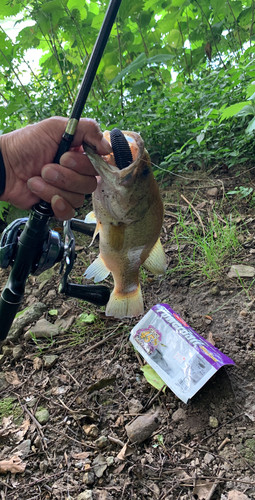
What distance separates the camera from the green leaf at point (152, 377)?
6.50 ft

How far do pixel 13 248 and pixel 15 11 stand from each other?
13.0 ft

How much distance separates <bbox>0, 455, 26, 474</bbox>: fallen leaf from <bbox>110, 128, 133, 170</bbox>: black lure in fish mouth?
1.84m

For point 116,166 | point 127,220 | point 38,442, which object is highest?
point 116,166

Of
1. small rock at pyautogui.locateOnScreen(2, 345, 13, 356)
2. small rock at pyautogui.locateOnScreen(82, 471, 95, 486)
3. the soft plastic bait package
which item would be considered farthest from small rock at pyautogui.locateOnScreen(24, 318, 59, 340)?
small rock at pyautogui.locateOnScreen(82, 471, 95, 486)

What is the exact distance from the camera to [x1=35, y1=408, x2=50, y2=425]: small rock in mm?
2037

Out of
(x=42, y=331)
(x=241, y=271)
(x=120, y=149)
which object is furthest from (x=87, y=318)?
(x=120, y=149)

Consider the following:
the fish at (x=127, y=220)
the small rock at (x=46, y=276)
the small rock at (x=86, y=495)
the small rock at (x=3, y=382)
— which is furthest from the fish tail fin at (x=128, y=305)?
the small rock at (x=46, y=276)

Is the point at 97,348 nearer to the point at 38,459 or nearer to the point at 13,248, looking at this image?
the point at 38,459

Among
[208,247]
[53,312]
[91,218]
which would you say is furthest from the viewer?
[53,312]

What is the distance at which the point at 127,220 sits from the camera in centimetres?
137

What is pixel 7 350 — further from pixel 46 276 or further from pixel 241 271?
pixel 241 271

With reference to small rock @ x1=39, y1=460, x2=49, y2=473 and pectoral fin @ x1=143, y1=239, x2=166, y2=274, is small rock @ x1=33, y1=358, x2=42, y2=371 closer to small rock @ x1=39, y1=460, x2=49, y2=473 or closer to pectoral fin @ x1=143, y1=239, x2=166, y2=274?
small rock @ x1=39, y1=460, x2=49, y2=473

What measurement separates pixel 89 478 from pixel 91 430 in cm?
27

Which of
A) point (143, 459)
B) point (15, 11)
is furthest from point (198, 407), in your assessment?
point (15, 11)
